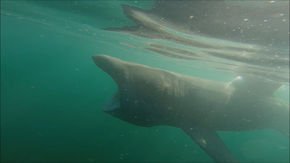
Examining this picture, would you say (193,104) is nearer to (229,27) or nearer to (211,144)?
(211,144)

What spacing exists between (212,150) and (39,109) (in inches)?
1423

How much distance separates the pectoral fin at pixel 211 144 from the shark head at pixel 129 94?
4.46 ft

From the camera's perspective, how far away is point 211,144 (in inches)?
393

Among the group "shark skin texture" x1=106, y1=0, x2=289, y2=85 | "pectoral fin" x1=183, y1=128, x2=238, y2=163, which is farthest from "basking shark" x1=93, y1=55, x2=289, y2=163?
"shark skin texture" x1=106, y1=0, x2=289, y2=85

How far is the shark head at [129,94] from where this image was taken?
9211mm

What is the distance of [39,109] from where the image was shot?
4278 centimetres

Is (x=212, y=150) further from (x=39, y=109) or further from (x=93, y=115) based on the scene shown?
(x=39, y=109)

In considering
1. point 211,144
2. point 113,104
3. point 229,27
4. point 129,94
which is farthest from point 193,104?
point 229,27

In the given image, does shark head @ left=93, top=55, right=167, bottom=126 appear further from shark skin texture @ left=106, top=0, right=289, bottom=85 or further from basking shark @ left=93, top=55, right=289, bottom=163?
shark skin texture @ left=106, top=0, right=289, bottom=85

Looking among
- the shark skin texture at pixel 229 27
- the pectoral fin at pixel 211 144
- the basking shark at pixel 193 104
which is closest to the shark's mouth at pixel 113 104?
the basking shark at pixel 193 104

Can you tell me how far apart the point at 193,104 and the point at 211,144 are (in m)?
1.38

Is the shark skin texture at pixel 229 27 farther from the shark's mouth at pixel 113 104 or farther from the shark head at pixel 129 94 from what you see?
the shark's mouth at pixel 113 104

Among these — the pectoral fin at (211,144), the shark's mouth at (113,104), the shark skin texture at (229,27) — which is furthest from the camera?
the shark skin texture at (229,27)

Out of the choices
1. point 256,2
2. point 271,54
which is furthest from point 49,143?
point 256,2
